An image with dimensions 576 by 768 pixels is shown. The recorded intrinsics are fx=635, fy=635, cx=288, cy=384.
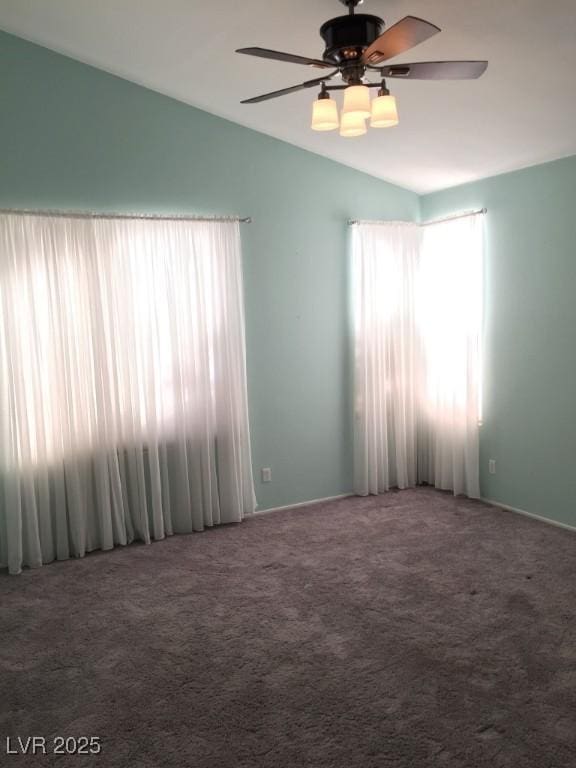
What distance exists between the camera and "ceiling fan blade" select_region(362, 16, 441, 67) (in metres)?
2.01

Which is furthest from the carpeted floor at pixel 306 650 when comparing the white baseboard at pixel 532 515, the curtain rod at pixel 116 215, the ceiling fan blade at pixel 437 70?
the ceiling fan blade at pixel 437 70

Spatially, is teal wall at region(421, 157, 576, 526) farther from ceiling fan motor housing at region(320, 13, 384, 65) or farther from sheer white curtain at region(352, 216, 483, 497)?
ceiling fan motor housing at region(320, 13, 384, 65)

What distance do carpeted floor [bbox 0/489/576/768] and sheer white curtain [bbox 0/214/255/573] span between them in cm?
30

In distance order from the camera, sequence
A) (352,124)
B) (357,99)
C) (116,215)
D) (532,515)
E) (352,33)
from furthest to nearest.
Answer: (532,515) < (116,215) < (352,124) < (357,99) < (352,33)

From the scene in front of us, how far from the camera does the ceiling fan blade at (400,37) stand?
6.61 feet

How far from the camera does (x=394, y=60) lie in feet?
11.1

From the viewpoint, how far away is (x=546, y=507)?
14.7 ft

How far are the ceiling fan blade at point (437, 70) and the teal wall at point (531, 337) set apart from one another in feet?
6.70

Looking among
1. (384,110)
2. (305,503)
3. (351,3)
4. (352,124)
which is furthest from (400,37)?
(305,503)

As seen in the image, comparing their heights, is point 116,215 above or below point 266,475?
above

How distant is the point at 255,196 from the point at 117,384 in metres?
1.70

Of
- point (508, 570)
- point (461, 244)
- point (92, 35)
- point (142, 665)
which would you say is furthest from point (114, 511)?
point (461, 244)

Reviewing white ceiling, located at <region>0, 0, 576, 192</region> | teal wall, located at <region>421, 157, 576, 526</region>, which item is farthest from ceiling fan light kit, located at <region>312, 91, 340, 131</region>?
teal wall, located at <region>421, 157, 576, 526</region>

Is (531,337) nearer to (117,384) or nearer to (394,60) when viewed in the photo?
(394,60)
